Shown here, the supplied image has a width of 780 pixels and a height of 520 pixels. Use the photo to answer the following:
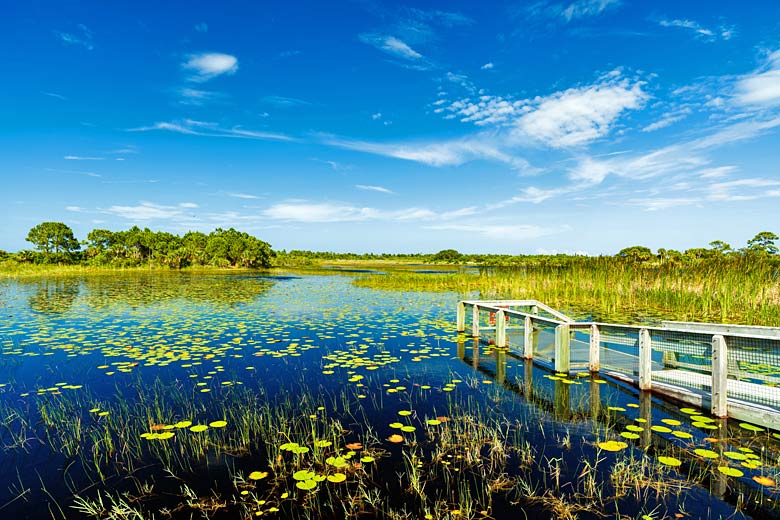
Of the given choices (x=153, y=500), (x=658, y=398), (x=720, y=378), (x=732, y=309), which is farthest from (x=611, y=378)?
(x=732, y=309)

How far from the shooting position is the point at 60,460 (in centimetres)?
458

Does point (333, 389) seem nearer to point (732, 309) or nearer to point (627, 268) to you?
point (732, 309)

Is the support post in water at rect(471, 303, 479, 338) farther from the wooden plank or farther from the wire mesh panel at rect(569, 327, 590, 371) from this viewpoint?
the wooden plank

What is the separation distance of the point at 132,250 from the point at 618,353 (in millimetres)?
72756

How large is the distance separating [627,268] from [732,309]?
183 inches

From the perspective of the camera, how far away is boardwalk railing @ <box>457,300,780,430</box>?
534cm

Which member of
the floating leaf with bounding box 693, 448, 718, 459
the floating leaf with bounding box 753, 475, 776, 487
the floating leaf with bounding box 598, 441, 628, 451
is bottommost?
the floating leaf with bounding box 598, 441, 628, 451

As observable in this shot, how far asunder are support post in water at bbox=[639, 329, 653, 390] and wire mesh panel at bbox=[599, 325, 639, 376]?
0.22m

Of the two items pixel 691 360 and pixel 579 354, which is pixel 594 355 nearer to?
pixel 579 354

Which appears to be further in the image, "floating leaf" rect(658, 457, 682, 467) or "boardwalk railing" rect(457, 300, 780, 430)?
"boardwalk railing" rect(457, 300, 780, 430)

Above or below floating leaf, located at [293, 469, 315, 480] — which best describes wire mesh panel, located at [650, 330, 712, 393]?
above

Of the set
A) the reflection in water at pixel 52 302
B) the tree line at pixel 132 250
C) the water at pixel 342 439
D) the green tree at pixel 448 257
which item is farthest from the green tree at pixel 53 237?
the green tree at pixel 448 257

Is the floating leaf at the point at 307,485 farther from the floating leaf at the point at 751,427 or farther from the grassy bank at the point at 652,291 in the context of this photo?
the grassy bank at the point at 652,291

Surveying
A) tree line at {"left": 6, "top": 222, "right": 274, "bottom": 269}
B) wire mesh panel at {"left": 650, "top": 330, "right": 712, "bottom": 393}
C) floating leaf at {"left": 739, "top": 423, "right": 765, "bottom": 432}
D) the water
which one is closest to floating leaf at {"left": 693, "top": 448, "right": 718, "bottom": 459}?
the water
